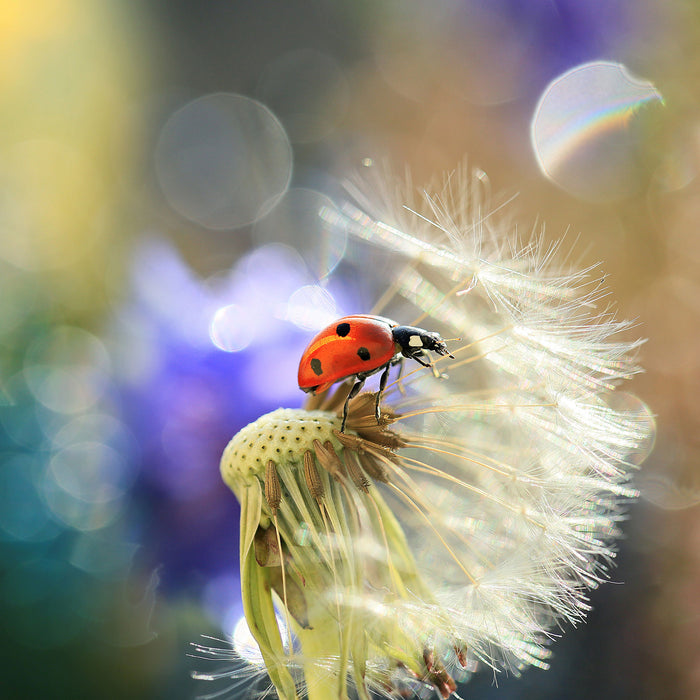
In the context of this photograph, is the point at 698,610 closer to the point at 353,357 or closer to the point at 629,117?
the point at 353,357

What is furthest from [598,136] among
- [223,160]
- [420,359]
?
[223,160]

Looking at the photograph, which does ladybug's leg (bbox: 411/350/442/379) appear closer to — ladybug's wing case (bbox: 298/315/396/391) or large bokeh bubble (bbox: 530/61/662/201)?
ladybug's wing case (bbox: 298/315/396/391)

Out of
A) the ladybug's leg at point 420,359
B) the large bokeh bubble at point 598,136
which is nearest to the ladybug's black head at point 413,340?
the ladybug's leg at point 420,359

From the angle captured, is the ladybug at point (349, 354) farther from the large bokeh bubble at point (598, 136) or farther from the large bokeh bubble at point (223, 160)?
the large bokeh bubble at point (223, 160)

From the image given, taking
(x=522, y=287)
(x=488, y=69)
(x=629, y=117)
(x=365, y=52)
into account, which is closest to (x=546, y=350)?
(x=522, y=287)

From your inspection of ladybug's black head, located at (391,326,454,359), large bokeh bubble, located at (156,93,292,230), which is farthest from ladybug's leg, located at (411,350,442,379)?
large bokeh bubble, located at (156,93,292,230)

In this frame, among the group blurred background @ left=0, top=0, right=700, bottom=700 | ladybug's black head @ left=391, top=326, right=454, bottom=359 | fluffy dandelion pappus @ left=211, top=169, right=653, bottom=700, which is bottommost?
fluffy dandelion pappus @ left=211, top=169, right=653, bottom=700

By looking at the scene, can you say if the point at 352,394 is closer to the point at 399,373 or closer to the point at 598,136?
the point at 399,373
